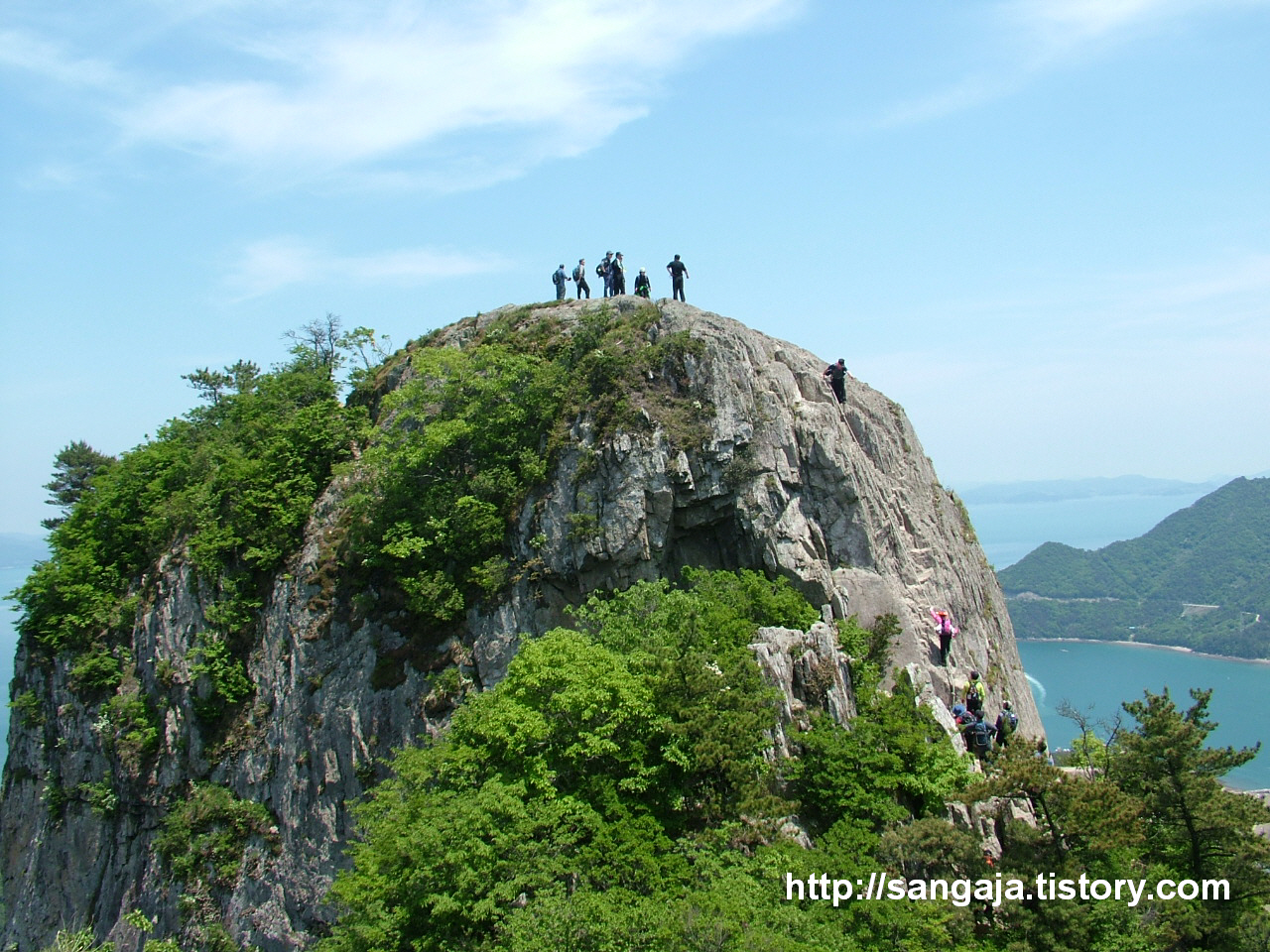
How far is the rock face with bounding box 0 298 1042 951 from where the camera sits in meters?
28.3

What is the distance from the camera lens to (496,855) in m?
17.0

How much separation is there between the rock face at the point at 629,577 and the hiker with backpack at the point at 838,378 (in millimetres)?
603

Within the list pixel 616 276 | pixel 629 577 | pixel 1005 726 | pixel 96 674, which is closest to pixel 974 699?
pixel 1005 726

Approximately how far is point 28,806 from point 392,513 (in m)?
26.4

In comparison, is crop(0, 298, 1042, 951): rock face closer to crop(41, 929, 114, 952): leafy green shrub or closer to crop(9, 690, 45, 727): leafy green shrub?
crop(41, 929, 114, 952): leafy green shrub

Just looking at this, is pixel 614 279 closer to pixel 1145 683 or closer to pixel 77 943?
pixel 77 943

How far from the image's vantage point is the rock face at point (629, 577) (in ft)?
92.7

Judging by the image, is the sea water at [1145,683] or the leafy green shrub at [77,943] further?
the sea water at [1145,683]

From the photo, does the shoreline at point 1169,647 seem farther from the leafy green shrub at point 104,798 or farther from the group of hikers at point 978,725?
the leafy green shrub at point 104,798

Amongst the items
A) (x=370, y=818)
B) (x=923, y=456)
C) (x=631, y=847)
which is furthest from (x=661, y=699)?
(x=923, y=456)

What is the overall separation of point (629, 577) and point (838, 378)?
1013cm

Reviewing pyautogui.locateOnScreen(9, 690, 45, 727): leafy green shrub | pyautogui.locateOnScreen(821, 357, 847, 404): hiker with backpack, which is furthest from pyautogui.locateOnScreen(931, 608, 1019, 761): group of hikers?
pyautogui.locateOnScreen(9, 690, 45, 727): leafy green shrub

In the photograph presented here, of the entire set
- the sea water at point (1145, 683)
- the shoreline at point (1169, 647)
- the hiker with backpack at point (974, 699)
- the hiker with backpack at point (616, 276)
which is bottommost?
the sea water at point (1145, 683)

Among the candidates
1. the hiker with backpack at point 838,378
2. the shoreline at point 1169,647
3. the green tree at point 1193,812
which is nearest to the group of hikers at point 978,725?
the green tree at point 1193,812
